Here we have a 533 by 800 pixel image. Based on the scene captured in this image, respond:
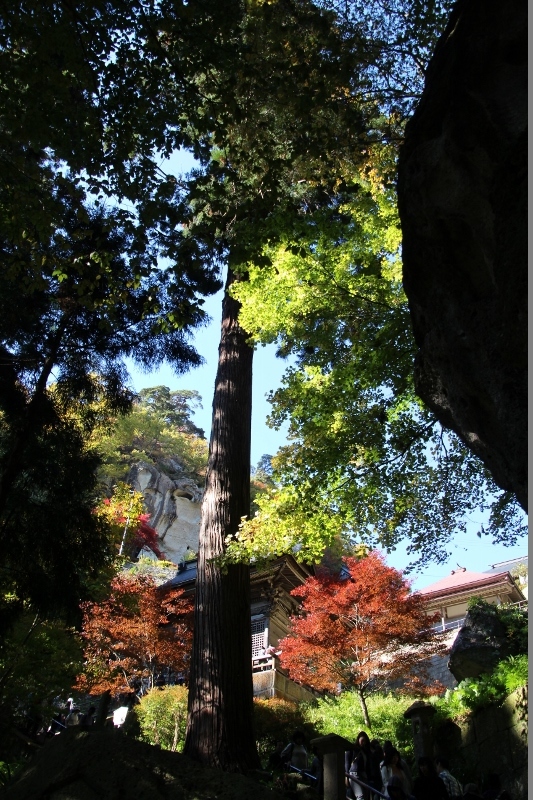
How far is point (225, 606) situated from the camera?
318 inches

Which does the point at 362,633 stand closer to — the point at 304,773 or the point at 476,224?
the point at 304,773

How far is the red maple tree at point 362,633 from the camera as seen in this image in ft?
42.9

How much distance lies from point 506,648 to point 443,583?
14965 mm

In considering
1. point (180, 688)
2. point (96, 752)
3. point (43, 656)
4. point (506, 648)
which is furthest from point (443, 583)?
point (96, 752)

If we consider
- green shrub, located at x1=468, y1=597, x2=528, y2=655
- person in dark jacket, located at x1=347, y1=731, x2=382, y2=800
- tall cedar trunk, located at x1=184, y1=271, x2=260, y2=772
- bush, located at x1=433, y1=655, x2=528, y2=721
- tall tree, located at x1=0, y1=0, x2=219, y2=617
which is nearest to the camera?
tall tree, located at x1=0, y1=0, x2=219, y2=617

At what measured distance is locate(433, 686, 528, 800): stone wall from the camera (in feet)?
30.0

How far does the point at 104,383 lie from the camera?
10164 millimetres

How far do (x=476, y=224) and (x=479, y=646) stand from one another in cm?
1145

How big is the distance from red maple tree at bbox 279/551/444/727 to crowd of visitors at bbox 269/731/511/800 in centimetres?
385

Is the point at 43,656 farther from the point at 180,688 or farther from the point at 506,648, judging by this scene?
the point at 506,648

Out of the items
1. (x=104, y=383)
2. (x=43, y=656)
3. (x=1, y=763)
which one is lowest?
(x=1, y=763)

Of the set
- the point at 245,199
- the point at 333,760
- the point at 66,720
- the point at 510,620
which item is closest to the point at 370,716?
the point at 510,620

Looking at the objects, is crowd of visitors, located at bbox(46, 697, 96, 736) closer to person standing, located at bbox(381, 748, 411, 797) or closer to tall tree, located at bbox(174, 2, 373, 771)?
tall tree, located at bbox(174, 2, 373, 771)

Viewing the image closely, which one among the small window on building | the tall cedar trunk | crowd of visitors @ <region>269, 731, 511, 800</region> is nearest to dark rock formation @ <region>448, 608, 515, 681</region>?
crowd of visitors @ <region>269, 731, 511, 800</region>
